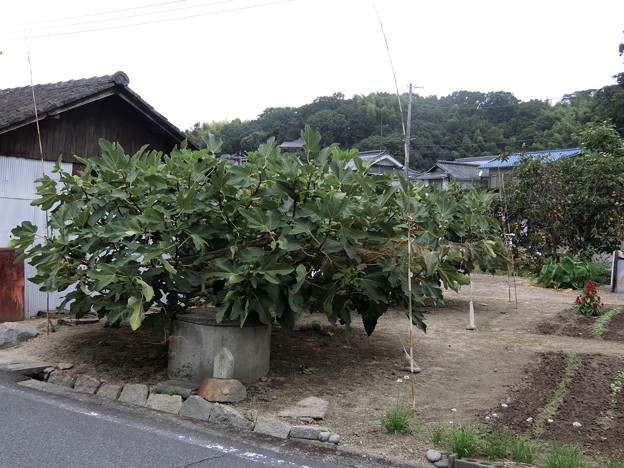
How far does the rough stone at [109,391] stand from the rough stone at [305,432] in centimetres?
199

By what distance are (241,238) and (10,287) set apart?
514cm

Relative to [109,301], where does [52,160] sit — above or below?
above

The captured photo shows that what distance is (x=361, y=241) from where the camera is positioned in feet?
20.2

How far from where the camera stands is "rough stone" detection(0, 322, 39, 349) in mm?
7742

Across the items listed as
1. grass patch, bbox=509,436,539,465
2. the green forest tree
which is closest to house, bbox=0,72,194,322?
grass patch, bbox=509,436,539,465

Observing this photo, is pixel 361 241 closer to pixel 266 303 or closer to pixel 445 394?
pixel 266 303

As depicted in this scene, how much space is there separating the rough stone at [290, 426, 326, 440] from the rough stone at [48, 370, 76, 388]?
2.73m

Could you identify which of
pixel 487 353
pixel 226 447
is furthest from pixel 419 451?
pixel 487 353

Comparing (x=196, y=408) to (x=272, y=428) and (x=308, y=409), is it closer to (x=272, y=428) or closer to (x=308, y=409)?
(x=272, y=428)

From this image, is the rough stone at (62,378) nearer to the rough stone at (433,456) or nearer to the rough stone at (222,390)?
the rough stone at (222,390)

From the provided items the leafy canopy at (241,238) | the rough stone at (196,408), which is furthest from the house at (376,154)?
the rough stone at (196,408)

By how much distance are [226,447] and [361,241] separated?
2.59 metres

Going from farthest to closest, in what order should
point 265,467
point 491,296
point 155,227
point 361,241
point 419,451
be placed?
point 491,296, point 361,241, point 155,227, point 419,451, point 265,467

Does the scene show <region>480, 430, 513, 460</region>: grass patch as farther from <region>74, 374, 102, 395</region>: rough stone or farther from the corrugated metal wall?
the corrugated metal wall
